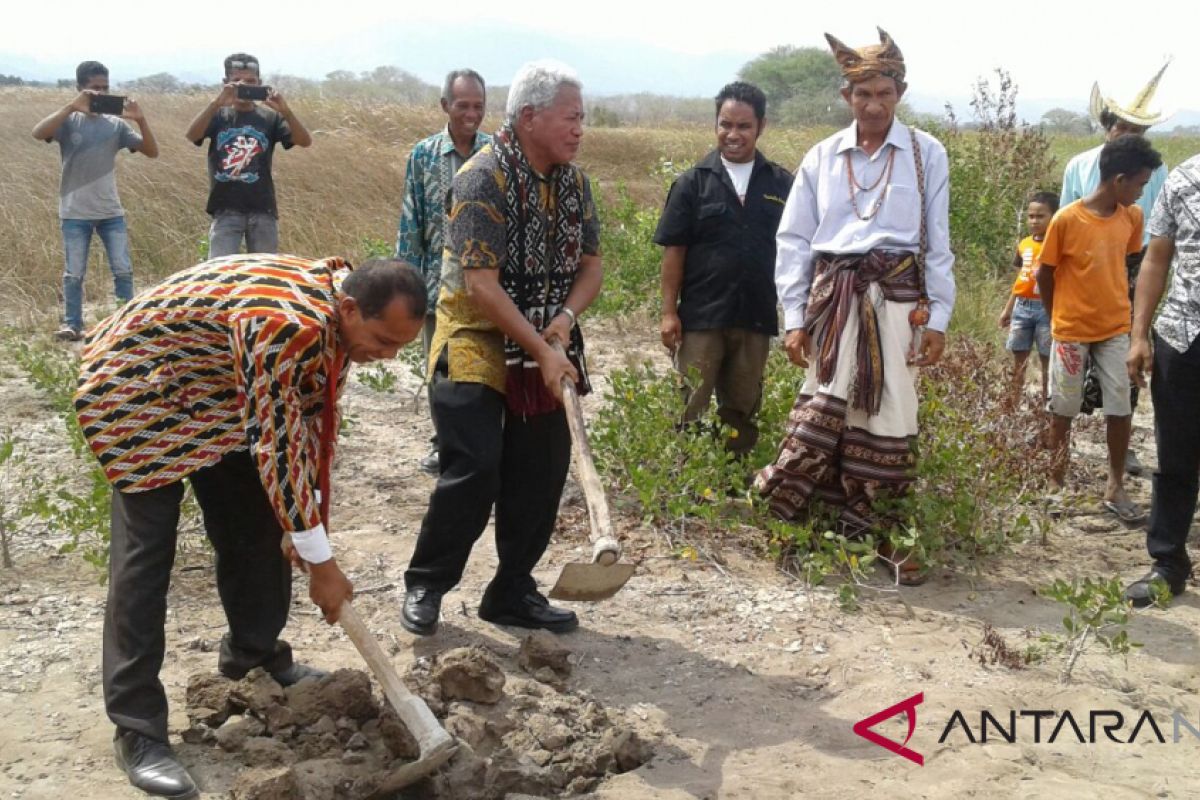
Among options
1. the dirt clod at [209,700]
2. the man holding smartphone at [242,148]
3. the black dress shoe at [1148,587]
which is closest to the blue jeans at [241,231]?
the man holding smartphone at [242,148]

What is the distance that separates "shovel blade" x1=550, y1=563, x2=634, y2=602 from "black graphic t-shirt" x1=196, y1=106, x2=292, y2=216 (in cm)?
466

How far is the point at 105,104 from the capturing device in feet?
24.2

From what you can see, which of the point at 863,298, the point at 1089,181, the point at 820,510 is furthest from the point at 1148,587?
the point at 1089,181

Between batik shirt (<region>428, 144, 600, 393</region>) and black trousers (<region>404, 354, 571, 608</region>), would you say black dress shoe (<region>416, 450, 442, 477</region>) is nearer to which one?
black trousers (<region>404, 354, 571, 608</region>)

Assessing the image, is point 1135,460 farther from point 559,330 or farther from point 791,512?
point 559,330

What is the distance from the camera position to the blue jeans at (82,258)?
25.8 feet

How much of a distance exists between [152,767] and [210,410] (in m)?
0.93

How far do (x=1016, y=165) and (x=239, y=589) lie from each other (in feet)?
25.2

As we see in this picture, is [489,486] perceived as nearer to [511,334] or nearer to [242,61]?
[511,334]

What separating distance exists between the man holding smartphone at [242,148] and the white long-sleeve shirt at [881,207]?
383 cm

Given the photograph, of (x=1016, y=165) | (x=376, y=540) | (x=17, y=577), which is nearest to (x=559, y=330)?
(x=376, y=540)

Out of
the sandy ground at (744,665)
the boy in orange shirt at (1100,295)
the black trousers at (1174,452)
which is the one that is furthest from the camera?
the boy in orange shirt at (1100,295)

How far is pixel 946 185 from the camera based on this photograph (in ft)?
14.1

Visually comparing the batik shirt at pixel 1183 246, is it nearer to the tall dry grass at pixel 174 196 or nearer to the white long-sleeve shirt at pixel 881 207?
the white long-sleeve shirt at pixel 881 207
